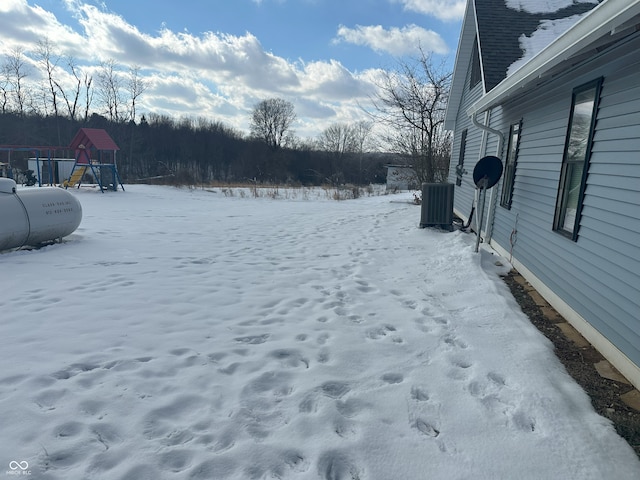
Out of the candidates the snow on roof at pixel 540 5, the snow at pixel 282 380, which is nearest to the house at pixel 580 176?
the snow at pixel 282 380

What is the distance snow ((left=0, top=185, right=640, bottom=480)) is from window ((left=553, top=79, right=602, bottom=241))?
108 centimetres

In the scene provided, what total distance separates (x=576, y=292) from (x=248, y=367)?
3.29m

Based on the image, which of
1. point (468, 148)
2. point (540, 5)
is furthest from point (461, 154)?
point (540, 5)

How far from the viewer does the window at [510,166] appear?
6500mm

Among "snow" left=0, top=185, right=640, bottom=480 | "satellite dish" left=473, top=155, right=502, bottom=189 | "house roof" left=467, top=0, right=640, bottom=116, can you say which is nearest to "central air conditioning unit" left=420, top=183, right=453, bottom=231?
"satellite dish" left=473, top=155, right=502, bottom=189

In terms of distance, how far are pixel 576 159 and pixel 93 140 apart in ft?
69.1

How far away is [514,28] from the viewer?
834 cm

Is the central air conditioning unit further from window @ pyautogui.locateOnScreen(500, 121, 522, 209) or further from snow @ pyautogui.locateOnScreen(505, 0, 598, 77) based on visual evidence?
snow @ pyautogui.locateOnScreen(505, 0, 598, 77)

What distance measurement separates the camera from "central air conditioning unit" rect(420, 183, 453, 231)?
8.69 metres

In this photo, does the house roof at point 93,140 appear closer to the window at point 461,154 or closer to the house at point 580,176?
the window at point 461,154

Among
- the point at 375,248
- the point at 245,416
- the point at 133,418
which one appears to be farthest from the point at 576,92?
the point at 133,418

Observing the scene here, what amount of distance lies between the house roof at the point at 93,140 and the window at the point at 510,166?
18554mm

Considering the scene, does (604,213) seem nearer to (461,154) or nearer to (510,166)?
(510,166)

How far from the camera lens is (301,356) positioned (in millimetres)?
3154
